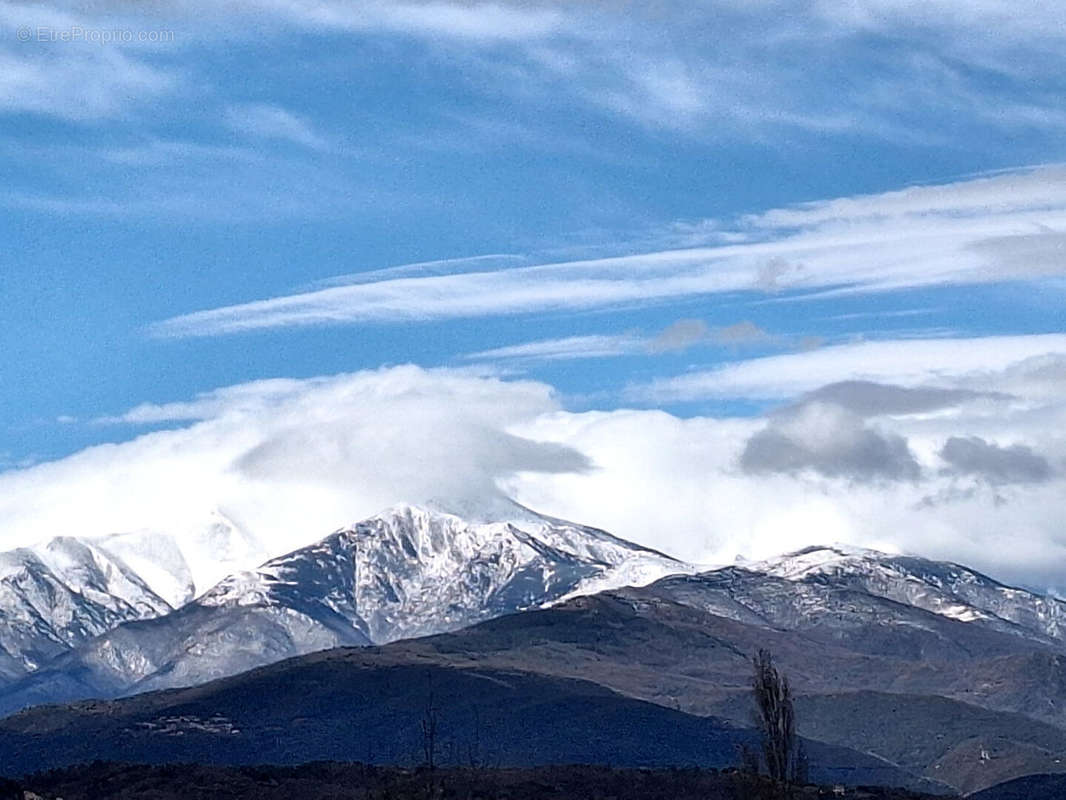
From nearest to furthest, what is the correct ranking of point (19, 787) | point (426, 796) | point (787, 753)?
point (787, 753) → point (426, 796) → point (19, 787)

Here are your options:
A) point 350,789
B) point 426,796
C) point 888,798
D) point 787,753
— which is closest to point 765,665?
point 787,753

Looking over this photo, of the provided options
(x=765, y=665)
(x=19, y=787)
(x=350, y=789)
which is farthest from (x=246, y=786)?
(x=765, y=665)

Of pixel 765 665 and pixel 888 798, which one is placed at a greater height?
pixel 765 665

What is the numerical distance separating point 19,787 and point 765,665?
9295 centimetres

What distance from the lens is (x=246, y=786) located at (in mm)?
199750

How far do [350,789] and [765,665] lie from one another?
274 ft

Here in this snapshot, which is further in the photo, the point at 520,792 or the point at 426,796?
the point at 520,792

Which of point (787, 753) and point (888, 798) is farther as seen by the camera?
point (888, 798)

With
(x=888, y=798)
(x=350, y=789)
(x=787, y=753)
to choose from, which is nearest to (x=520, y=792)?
(x=350, y=789)

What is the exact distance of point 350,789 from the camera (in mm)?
198250

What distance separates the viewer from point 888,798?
625 feet

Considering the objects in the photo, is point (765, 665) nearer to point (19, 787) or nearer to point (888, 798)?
point (888, 798)

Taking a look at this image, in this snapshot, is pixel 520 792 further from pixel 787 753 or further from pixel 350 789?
pixel 787 753

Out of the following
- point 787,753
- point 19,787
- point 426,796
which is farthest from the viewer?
point 19,787
